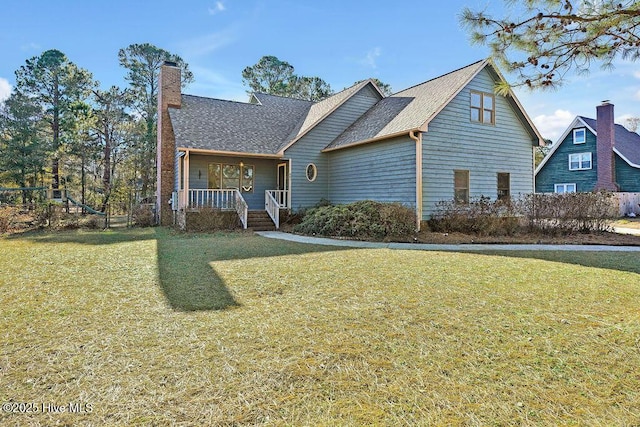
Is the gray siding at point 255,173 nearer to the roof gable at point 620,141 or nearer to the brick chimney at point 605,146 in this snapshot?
the brick chimney at point 605,146

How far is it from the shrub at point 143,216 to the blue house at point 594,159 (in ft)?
88.7

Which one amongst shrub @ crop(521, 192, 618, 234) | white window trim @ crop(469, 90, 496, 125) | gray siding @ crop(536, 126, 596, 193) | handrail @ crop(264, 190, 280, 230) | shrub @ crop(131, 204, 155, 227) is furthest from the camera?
gray siding @ crop(536, 126, 596, 193)

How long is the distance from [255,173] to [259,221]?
10.5ft

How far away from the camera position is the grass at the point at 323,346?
7.38 feet

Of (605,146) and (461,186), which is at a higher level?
(605,146)

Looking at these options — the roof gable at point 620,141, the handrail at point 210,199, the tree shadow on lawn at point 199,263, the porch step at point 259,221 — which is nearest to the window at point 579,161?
the roof gable at point 620,141

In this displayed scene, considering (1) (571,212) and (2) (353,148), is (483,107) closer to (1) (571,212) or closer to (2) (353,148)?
(1) (571,212)

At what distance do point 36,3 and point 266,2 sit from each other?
7910 mm

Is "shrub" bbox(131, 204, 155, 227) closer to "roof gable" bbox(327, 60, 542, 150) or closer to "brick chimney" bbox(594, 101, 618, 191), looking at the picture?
"roof gable" bbox(327, 60, 542, 150)

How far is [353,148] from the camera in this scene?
1531cm

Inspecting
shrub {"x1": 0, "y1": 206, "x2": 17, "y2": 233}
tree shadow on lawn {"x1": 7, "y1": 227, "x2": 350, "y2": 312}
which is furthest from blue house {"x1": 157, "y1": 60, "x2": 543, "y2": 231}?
shrub {"x1": 0, "y1": 206, "x2": 17, "y2": 233}

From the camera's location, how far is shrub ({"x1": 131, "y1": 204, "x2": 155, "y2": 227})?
1666cm

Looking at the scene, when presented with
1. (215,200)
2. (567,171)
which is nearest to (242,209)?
(215,200)

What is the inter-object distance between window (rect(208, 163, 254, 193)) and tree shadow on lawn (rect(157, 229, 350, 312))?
21.8ft
